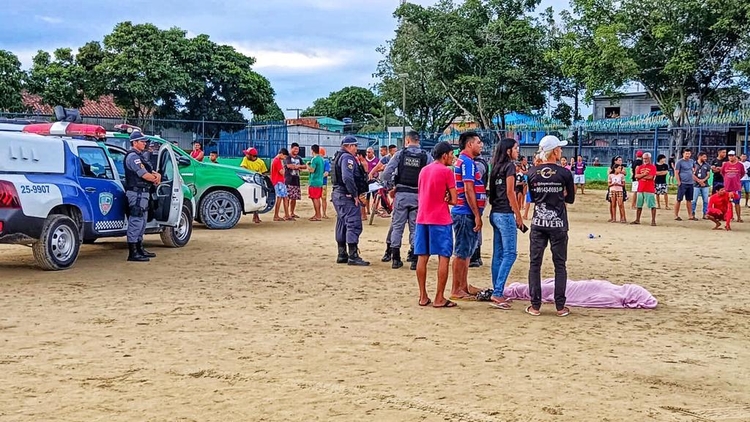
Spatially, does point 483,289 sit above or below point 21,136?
below

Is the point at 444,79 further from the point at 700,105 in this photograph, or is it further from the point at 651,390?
the point at 651,390

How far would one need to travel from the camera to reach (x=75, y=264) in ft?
35.9

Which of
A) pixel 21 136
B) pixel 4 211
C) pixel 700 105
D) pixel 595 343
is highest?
pixel 700 105

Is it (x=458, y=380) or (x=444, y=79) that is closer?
(x=458, y=380)

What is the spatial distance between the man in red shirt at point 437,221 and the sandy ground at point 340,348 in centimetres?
41

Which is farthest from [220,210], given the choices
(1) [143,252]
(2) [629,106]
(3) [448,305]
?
(2) [629,106]

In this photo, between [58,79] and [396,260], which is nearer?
[396,260]

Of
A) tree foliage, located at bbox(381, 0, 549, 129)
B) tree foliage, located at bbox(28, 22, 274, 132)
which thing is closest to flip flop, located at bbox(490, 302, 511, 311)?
tree foliage, located at bbox(28, 22, 274, 132)

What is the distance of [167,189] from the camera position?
11750 mm

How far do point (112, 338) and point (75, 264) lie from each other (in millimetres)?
4607

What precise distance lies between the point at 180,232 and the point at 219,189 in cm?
311

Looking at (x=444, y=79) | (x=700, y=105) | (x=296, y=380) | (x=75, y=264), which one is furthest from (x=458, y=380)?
(x=444, y=79)

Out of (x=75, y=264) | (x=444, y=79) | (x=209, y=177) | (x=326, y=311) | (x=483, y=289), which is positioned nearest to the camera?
(x=326, y=311)

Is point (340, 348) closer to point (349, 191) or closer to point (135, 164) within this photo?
point (349, 191)
